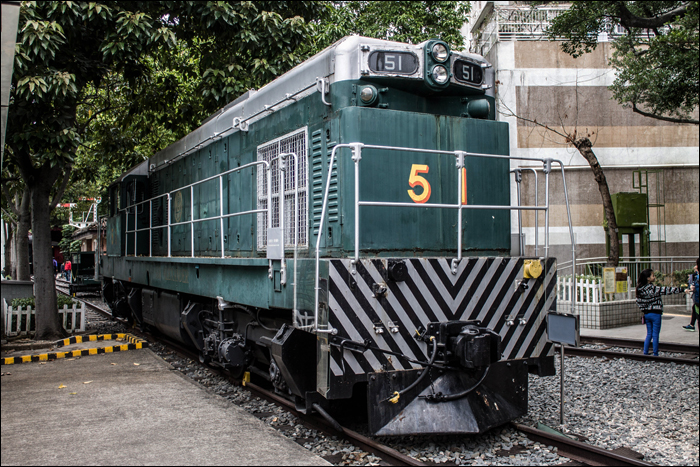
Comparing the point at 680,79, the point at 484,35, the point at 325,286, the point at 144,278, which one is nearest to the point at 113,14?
the point at 144,278

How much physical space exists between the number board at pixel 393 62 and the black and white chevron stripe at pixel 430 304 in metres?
1.75

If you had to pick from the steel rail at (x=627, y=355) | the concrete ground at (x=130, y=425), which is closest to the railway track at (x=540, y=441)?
the concrete ground at (x=130, y=425)

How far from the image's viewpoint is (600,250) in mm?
18016

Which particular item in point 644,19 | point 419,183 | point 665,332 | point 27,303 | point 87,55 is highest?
point 644,19

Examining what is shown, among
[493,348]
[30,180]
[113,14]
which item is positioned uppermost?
[113,14]

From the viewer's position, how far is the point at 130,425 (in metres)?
4.87

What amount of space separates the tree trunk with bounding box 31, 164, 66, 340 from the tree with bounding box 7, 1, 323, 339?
0.05 feet

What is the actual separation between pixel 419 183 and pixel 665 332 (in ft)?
27.1

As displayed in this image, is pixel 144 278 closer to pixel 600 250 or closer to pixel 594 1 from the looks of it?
pixel 594 1

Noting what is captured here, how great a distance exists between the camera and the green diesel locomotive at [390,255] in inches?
177

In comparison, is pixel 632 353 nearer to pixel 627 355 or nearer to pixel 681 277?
pixel 627 355

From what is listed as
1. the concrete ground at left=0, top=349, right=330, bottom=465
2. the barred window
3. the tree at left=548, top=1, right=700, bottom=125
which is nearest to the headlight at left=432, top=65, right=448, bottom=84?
the barred window

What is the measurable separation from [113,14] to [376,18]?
10261 millimetres

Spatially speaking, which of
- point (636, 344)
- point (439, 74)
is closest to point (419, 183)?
point (439, 74)
